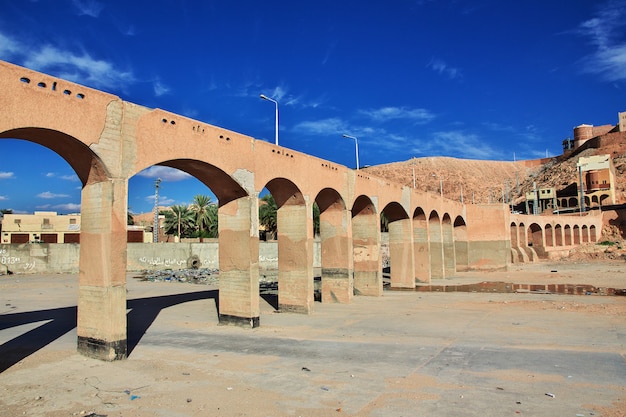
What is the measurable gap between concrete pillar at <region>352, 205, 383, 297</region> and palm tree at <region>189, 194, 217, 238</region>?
31.4 m

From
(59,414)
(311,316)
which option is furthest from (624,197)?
(59,414)

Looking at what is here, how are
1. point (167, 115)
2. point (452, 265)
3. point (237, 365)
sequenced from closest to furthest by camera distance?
point (237, 365), point (167, 115), point (452, 265)

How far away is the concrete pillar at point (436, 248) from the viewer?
31984mm

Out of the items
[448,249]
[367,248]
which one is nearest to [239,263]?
[367,248]

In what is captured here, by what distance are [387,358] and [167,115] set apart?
785 centimetres

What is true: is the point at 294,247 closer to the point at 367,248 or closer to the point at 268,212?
the point at 367,248

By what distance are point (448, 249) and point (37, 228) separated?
43.9m

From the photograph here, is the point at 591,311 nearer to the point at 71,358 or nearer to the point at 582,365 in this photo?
the point at 582,365

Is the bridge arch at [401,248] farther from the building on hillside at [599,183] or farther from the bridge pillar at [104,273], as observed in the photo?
the building on hillside at [599,183]

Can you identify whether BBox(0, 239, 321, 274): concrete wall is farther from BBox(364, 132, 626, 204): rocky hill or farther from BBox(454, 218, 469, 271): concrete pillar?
BBox(364, 132, 626, 204): rocky hill

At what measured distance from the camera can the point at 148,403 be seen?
7043 millimetres

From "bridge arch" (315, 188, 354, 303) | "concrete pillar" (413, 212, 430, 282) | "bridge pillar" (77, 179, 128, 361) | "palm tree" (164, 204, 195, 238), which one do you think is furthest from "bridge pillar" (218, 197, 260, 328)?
"palm tree" (164, 204, 195, 238)

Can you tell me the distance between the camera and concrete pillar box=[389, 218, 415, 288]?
25.5m

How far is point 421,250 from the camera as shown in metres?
28.7
